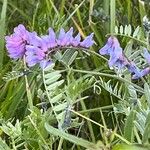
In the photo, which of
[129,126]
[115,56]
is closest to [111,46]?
[115,56]

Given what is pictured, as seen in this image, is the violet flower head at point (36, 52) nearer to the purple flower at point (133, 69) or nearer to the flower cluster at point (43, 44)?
the flower cluster at point (43, 44)

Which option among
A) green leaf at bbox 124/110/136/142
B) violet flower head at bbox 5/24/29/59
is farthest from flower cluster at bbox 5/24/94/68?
green leaf at bbox 124/110/136/142

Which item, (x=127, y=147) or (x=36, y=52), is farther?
(x=36, y=52)

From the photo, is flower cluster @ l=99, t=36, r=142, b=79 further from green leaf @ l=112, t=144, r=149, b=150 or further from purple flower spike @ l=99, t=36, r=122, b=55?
green leaf @ l=112, t=144, r=149, b=150

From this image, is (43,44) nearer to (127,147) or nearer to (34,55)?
(34,55)

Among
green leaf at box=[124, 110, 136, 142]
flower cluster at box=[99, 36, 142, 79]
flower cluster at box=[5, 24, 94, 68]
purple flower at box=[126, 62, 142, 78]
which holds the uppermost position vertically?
flower cluster at box=[5, 24, 94, 68]

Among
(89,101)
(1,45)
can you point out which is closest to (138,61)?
(89,101)
